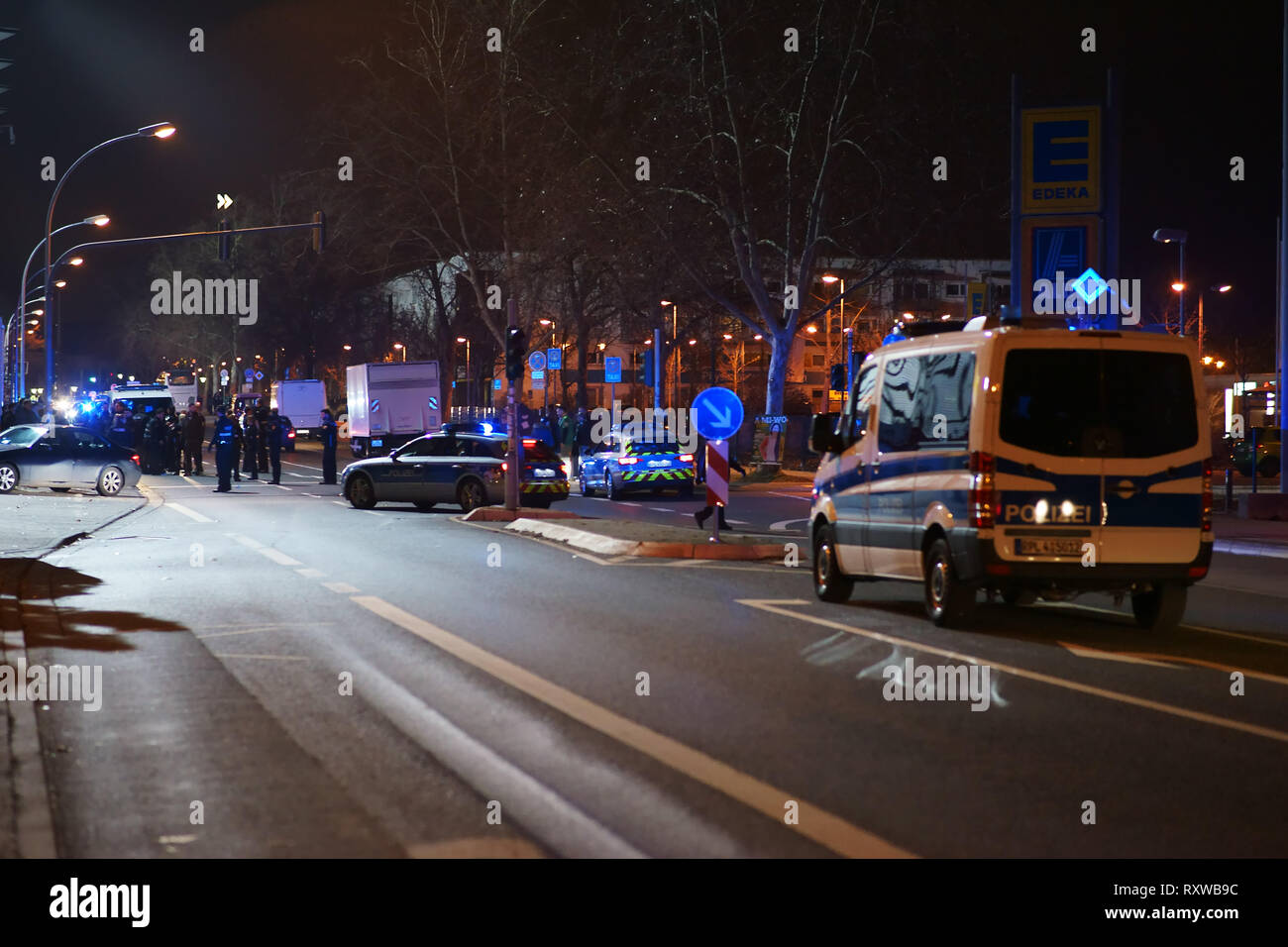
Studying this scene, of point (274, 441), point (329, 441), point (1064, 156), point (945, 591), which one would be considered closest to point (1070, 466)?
point (945, 591)

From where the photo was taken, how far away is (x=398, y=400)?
5934cm

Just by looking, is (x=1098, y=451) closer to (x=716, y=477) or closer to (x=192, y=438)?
(x=716, y=477)

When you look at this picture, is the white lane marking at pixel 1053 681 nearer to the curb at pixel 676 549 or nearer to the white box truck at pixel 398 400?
the curb at pixel 676 549

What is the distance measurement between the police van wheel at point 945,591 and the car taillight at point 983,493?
21.3 inches

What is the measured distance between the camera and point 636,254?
43906 millimetres

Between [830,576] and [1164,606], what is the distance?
10.1 feet

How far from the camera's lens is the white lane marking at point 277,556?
17812mm

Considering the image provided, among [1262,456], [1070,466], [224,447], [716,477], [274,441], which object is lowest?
[1262,456]

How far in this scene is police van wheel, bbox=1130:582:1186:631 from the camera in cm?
1223

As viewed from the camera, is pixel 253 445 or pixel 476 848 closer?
pixel 476 848

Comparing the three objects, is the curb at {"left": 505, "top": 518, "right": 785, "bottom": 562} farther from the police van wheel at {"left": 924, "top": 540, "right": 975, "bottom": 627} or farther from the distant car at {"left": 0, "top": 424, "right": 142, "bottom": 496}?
the distant car at {"left": 0, "top": 424, "right": 142, "bottom": 496}
